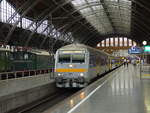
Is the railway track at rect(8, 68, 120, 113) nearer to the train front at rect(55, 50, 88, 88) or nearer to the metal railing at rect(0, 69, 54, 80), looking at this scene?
the train front at rect(55, 50, 88, 88)

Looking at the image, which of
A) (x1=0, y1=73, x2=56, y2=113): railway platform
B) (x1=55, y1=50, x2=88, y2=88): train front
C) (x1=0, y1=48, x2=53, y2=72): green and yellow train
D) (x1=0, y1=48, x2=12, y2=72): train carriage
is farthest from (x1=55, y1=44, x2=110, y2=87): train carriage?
(x1=0, y1=48, x2=53, y2=72): green and yellow train

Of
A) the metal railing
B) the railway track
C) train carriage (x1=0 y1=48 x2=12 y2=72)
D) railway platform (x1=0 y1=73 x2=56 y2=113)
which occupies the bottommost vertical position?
the railway track

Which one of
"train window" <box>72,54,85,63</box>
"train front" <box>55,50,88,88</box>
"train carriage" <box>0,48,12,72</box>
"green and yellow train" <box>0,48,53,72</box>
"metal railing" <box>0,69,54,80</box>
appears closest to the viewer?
"train front" <box>55,50,88,88</box>

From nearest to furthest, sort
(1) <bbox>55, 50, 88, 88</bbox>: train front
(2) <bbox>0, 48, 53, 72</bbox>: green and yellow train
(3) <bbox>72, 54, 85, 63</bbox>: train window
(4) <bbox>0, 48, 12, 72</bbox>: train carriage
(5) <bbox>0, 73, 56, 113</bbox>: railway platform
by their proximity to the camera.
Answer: (5) <bbox>0, 73, 56, 113</bbox>: railway platform, (1) <bbox>55, 50, 88, 88</bbox>: train front, (3) <bbox>72, 54, 85, 63</bbox>: train window, (4) <bbox>0, 48, 12, 72</bbox>: train carriage, (2) <bbox>0, 48, 53, 72</bbox>: green and yellow train

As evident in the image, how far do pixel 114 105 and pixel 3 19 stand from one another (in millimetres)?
38757

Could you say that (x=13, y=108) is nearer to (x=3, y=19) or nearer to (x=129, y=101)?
(x=129, y=101)

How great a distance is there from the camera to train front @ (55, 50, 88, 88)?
62.8 ft

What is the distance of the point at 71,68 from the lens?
63.6 feet

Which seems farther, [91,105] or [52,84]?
[52,84]

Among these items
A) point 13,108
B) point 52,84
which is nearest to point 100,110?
point 13,108

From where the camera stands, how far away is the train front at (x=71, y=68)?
1916cm

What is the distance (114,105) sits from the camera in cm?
1046

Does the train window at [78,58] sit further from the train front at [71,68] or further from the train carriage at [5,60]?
the train carriage at [5,60]

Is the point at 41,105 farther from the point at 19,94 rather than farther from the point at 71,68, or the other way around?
the point at 71,68
